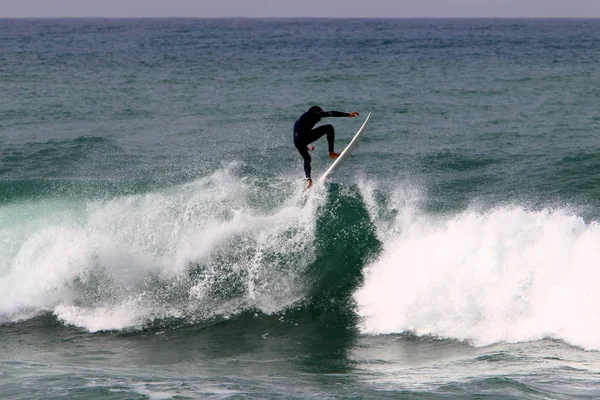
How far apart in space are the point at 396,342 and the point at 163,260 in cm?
495

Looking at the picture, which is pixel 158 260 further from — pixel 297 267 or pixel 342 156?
pixel 342 156

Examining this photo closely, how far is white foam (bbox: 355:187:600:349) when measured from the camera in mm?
11055

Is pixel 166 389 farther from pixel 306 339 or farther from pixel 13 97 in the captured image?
pixel 13 97

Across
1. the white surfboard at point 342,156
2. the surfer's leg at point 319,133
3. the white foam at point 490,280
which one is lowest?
the white foam at point 490,280

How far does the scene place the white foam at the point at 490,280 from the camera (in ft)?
36.3

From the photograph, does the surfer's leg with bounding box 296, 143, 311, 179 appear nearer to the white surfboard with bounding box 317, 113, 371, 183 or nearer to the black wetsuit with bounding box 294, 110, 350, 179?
the black wetsuit with bounding box 294, 110, 350, 179

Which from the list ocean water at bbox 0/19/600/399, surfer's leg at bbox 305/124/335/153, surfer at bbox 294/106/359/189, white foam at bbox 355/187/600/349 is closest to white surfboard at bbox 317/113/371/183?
ocean water at bbox 0/19/600/399

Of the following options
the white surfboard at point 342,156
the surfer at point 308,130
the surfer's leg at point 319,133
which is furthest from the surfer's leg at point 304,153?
the white surfboard at point 342,156

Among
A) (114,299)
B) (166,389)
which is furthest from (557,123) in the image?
(166,389)

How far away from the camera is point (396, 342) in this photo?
11.2 meters

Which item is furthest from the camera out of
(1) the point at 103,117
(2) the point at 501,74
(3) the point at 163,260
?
(2) the point at 501,74

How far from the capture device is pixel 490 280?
11938 millimetres

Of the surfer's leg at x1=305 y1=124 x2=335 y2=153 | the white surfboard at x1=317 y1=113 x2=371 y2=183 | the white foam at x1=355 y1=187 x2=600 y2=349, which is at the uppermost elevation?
the surfer's leg at x1=305 y1=124 x2=335 y2=153

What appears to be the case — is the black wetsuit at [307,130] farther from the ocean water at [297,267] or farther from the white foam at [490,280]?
the white foam at [490,280]
